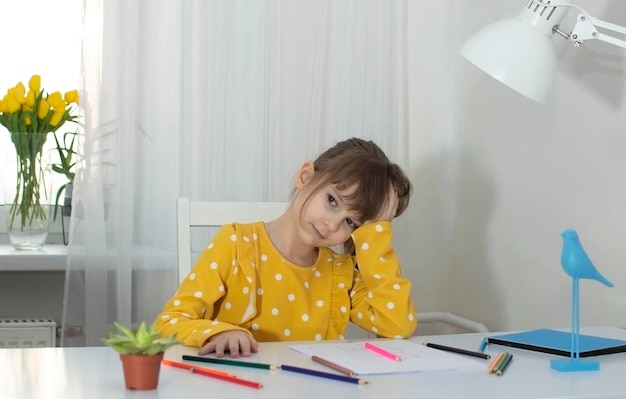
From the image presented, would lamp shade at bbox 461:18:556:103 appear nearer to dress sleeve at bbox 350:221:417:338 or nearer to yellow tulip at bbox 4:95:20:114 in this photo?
dress sleeve at bbox 350:221:417:338

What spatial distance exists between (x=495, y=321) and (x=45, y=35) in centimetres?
129

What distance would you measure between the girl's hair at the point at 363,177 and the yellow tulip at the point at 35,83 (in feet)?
2.73

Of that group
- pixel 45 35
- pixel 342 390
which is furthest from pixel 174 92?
pixel 342 390

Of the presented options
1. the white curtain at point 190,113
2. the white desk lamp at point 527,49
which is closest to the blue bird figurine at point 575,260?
the white desk lamp at point 527,49

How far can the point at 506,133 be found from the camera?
1.91m

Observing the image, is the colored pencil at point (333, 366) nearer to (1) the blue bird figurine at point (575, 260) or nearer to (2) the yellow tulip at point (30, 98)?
(1) the blue bird figurine at point (575, 260)

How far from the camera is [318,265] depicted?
1.59 meters

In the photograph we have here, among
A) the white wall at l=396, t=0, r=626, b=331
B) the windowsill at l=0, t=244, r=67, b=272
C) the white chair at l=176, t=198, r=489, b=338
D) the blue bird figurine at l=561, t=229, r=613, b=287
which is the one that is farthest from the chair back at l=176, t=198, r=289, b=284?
the blue bird figurine at l=561, t=229, r=613, b=287

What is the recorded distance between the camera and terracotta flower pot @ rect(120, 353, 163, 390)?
0.88 meters

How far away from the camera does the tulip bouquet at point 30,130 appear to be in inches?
80.9

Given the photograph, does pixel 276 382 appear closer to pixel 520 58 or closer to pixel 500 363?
pixel 500 363

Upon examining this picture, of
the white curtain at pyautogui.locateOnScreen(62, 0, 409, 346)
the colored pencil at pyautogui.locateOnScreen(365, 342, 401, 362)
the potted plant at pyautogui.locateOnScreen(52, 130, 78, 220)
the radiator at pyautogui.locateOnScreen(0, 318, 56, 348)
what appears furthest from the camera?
the potted plant at pyautogui.locateOnScreen(52, 130, 78, 220)

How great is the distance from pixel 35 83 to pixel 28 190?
247mm

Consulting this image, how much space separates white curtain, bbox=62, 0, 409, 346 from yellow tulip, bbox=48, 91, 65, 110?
279 millimetres
